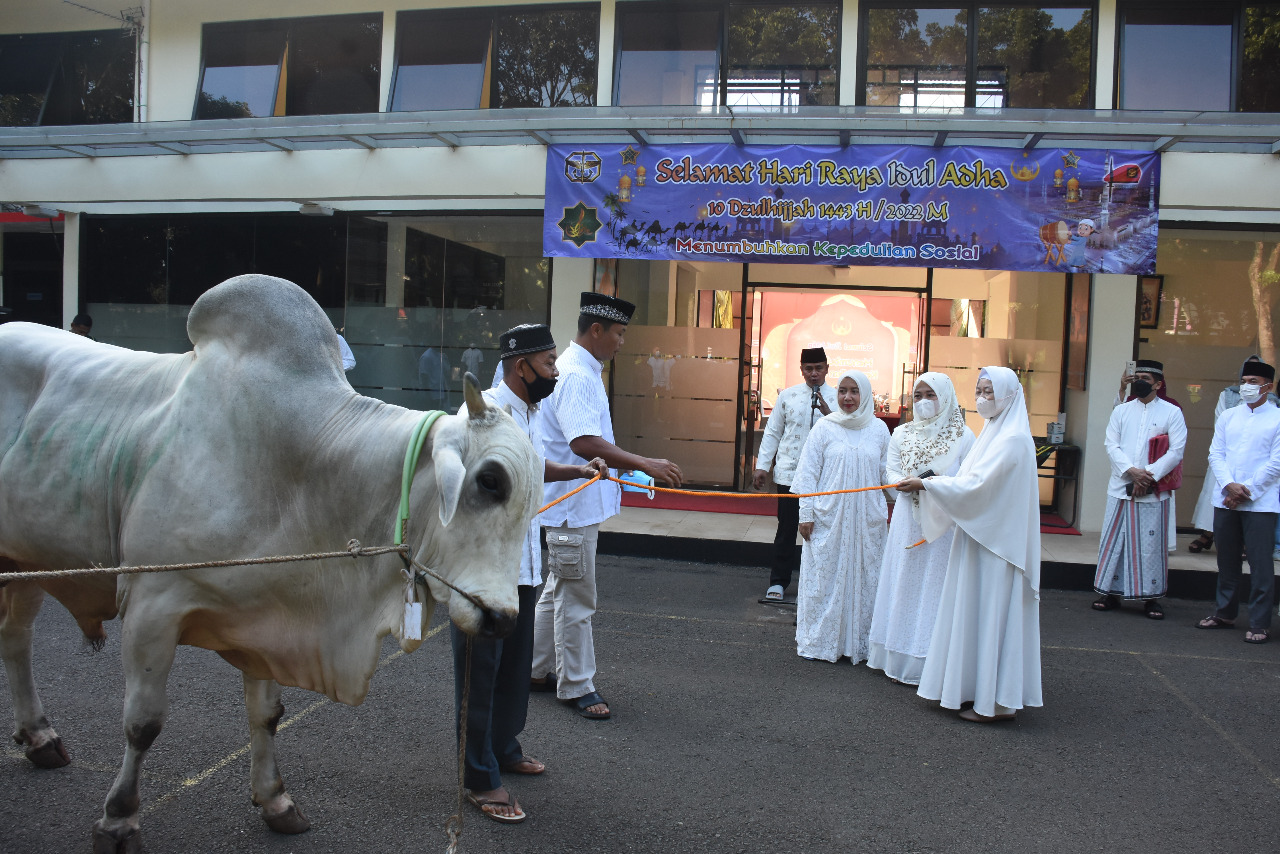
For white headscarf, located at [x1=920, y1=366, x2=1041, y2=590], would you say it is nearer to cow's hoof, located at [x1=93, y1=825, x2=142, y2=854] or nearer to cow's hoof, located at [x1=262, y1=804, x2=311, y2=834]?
→ cow's hoof, located at [x1=262, y1=804, x2=311, y2=834]

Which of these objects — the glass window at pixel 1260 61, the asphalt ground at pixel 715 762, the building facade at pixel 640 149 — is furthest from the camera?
→ the glass window at pixel 1260 61

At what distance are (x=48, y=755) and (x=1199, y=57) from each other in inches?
454

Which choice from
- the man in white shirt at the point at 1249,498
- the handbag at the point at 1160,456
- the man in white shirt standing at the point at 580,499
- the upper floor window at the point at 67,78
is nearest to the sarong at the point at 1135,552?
the handbag at the point at 1160,456

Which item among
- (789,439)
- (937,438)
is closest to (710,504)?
(789,439)

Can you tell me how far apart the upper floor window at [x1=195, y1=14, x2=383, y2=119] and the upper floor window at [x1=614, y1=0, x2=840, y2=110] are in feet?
10.5

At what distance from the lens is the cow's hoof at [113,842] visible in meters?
3.17

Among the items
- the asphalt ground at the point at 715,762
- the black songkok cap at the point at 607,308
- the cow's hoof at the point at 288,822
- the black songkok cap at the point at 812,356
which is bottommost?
the asphalt ground at the point at 715,762

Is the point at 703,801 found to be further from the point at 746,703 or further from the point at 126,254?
the point at 126,254

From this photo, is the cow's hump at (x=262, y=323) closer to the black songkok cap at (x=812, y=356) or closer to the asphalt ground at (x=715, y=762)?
the asphalt ground at (x=715, y=762)

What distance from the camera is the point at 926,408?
19.1 feet

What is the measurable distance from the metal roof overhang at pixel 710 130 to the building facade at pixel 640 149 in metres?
0.04

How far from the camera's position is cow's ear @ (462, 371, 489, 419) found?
2.75 meters

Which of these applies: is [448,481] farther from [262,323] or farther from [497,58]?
[497,58]

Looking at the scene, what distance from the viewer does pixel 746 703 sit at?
5.16 metres
